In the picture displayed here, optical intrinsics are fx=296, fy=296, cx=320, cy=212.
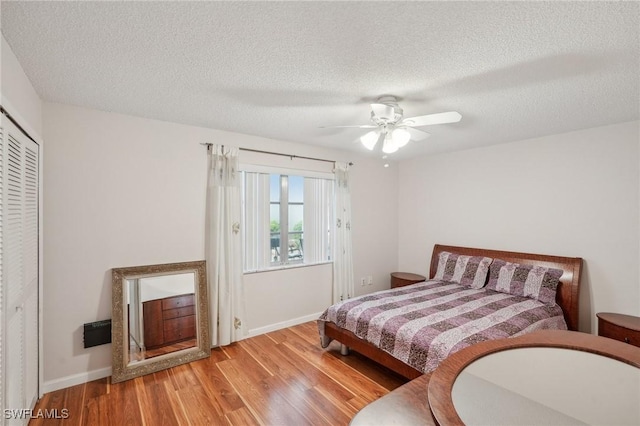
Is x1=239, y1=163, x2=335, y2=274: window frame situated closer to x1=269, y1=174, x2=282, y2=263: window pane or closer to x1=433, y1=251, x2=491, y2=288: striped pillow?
x1=269, y1=174, x2=282, y2=263: window pane

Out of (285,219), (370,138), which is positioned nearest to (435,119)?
(370,138)

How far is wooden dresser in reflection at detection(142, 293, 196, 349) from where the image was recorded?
282 centimetres

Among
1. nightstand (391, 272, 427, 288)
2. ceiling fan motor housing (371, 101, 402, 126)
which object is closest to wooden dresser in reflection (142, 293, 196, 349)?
ceiling fan motor housing (371, 101, 402, 126)

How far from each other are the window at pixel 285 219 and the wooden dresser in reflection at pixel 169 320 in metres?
0.75

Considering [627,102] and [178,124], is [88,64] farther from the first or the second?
[627,102]

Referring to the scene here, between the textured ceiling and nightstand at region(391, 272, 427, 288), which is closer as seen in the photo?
the textured ceiling

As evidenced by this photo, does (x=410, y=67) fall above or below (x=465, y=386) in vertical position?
above

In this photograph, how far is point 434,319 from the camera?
259 centimetres

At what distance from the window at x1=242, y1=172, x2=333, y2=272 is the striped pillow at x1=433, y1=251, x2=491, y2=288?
5.19 ft

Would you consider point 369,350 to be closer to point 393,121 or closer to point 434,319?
point 434,319

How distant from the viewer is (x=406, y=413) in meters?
0.85

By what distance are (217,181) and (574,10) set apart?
2978mm

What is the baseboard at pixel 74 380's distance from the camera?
2.38 metres

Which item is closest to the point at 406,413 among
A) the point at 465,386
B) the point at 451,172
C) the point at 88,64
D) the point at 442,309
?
the point at 465,386
